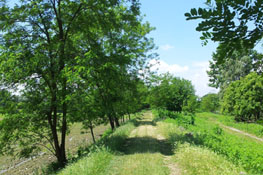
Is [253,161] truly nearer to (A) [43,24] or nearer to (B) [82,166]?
(B) [82,166]

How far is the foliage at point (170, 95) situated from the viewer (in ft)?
106

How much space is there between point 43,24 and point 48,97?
439 cm

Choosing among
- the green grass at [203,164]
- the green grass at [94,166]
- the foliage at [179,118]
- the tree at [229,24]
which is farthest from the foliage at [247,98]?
the tree at [229,24]

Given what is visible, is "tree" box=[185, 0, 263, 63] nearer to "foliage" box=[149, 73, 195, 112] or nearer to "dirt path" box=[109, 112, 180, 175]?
"dirt path" box=[109, 112, 180, 175]

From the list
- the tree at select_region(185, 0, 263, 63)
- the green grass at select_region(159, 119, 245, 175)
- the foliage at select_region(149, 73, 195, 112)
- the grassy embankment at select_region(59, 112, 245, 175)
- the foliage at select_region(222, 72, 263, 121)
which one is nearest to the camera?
the tree at select_region(185, 0, 263, 63)

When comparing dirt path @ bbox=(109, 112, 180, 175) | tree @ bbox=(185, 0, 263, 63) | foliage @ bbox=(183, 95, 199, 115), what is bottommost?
dirt path @ bbox=(109, 112, 180, 175)

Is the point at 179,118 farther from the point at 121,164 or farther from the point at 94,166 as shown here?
the point at 94,166

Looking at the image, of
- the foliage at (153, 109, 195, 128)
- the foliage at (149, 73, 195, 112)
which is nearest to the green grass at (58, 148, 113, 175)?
the foliage at (153, 109, 195, 128)

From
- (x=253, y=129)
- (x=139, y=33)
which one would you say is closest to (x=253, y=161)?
(x=139, y=33)

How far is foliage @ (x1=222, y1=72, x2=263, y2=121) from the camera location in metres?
26.8

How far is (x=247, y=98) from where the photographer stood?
28453 mm

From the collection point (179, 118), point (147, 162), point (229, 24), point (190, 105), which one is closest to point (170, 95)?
point (190, 105)

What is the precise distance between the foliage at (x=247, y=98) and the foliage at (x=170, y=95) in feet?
25.6

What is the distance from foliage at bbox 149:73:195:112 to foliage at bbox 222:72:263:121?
307 inches
